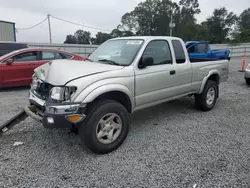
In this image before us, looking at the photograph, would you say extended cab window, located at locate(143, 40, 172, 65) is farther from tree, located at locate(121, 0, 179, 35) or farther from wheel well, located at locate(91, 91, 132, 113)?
tree, located at locate(121, 0, 179, 35)

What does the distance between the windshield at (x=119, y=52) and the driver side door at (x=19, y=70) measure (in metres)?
3.75

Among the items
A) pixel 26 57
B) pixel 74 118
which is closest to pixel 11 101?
pixel 26 57

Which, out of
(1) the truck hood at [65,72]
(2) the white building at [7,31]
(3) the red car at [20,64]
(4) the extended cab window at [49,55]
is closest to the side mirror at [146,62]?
(1) the truck hood at [65,72]

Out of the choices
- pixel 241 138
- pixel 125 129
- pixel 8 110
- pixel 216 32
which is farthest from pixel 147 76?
pixel 216 32

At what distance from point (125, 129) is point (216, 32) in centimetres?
6869

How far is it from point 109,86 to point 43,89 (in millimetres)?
1049

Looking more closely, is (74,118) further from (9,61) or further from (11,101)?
(9,61)

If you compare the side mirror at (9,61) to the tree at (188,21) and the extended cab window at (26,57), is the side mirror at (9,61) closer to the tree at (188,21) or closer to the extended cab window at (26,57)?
the extended cab window at (26,57)

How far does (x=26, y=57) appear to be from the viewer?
22.5 feet

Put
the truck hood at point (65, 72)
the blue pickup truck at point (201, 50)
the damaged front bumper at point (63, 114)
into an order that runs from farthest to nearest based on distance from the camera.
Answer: the blue pickup truck at point (201, 50)
the truck hood at point (65, 72)
the damaged front bumper at point (63, 114)

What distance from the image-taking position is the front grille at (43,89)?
3.03 meters

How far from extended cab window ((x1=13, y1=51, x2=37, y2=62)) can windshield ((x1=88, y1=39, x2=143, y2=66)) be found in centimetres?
382

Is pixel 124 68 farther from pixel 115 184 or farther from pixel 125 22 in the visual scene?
pixel 125 22

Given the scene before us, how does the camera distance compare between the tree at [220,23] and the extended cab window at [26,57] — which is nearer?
the extended cab window at [26,57]
